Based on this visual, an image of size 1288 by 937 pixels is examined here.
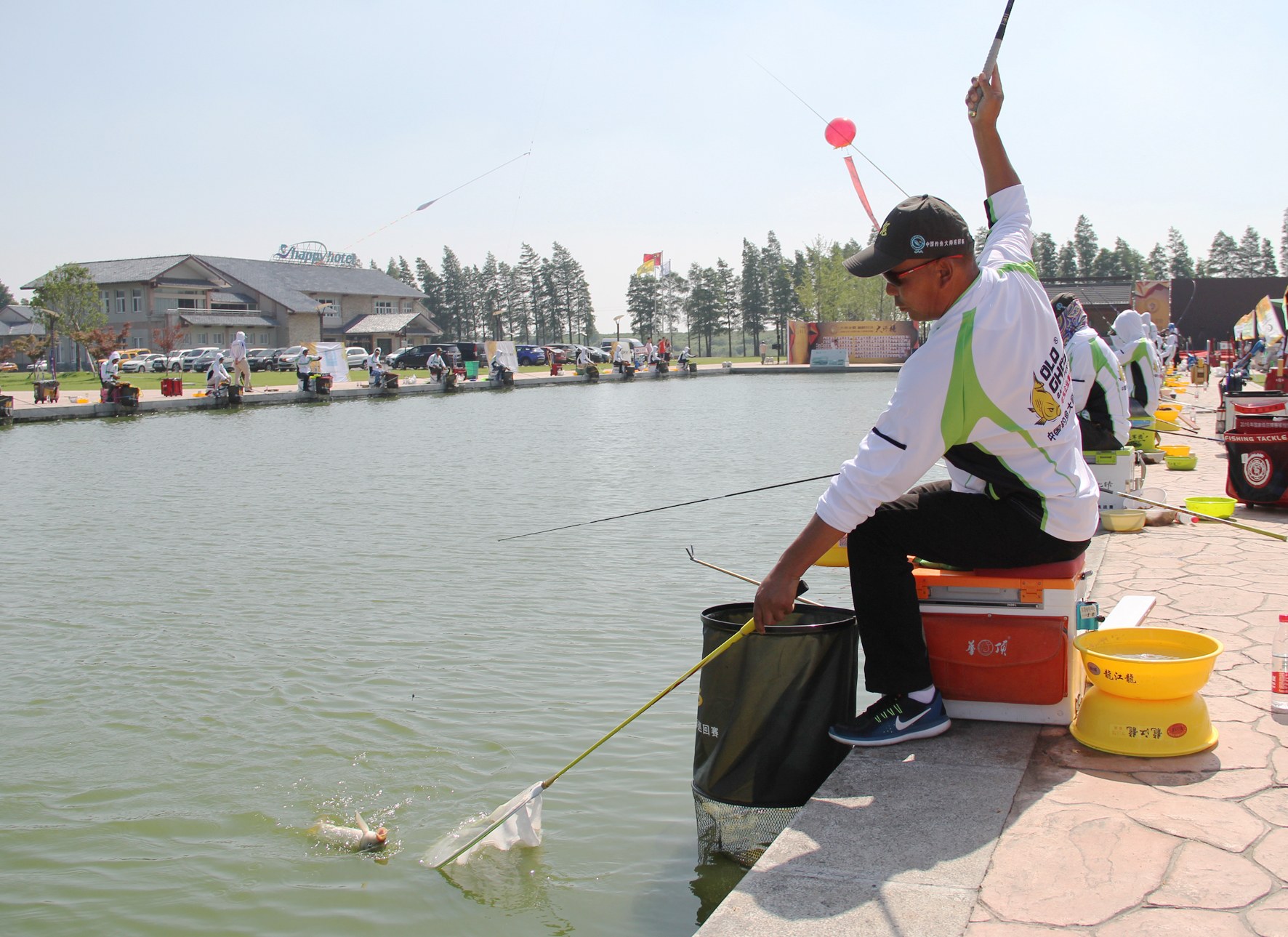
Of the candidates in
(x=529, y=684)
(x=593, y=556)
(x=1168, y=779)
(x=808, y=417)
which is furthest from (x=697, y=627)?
(x=808, y=417)

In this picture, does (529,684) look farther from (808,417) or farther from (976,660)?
(808,417)

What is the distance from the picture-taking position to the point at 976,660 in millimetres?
3244

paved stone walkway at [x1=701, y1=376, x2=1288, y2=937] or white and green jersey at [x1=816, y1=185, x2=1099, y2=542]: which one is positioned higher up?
white and green jersey at [x1=816, y1=185, x2=1099, y2=542]

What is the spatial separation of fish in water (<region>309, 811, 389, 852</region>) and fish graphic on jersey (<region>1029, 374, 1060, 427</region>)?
8.74 feet

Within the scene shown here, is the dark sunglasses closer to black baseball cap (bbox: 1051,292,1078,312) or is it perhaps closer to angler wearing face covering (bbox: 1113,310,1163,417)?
black baseball cap (bbox: 1051,292,1078,312)

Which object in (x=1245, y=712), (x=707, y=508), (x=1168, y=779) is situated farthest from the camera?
(x=707, y=508)

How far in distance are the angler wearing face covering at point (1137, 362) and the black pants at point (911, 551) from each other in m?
7.44

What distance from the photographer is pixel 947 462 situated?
3.27m

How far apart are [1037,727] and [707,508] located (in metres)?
7.11

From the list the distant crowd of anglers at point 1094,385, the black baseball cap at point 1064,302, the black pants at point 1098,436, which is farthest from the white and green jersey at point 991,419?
the black baseball cap at point 1064,302

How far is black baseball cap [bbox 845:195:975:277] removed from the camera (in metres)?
2.95

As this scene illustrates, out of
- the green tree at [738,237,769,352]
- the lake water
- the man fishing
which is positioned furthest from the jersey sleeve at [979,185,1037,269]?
the green tree at [738,237,769,352]

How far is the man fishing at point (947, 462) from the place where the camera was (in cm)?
282

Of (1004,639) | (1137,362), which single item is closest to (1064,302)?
(1137,362)
